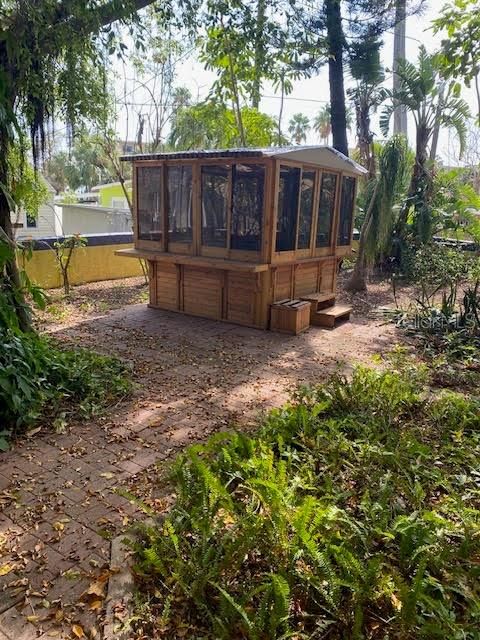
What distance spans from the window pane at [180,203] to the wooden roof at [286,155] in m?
0.19

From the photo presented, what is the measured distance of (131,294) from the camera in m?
8.41

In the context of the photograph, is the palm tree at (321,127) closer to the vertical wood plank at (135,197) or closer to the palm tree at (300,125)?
the palm tree at (300,125)

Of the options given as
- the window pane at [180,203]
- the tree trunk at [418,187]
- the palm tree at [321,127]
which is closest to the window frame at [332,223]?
the window pane at [180,203]

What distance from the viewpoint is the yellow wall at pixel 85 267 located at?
793 centimetres

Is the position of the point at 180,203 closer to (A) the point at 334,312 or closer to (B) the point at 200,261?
(B) the point at 200,261

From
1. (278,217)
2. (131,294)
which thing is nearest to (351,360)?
(278,217)

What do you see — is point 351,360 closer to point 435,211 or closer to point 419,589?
point 419,589

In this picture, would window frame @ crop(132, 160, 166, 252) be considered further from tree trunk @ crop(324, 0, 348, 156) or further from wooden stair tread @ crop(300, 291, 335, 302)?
tree trunk @ crop(324, 0, 348, 156)

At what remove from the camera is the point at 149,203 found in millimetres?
6750

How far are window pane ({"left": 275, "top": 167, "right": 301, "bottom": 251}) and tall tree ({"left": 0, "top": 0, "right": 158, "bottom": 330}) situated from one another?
7.80 feet

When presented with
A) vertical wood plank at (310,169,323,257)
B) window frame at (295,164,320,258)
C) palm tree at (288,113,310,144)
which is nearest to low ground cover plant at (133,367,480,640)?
window frame at (295,164,320,258)

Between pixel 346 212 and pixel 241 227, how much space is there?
7.48 ft

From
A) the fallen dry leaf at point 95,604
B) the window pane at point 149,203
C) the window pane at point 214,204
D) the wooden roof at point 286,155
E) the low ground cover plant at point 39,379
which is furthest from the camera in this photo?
the window pane at point 149,203

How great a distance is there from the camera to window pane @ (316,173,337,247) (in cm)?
671
